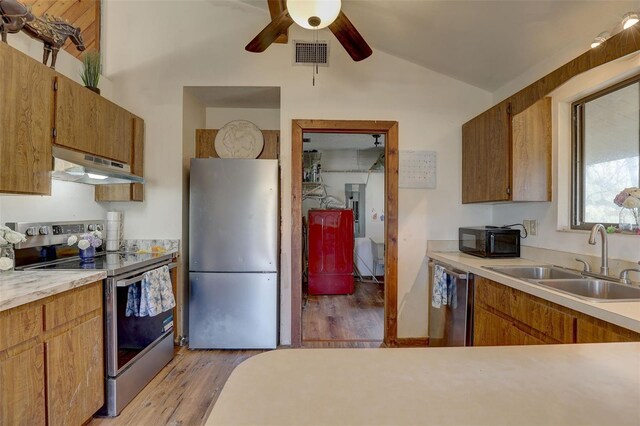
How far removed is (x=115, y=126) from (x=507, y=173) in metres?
2.90

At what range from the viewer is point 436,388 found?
22.4 inches

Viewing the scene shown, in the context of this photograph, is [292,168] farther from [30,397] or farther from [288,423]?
[288,423]

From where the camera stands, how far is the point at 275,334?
9.00 ft

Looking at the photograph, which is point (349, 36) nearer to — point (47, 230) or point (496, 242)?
point (496, 242)

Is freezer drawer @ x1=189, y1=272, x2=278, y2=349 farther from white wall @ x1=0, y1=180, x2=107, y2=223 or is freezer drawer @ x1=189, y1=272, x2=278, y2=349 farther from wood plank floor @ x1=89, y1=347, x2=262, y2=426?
white wall @ x1=0, y1=180, x2=107, y2=223

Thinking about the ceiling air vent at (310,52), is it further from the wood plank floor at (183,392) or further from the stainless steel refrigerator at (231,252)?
the wood plank floor at (183,392)

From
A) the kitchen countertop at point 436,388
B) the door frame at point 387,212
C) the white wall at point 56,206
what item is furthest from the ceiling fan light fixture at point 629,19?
the white wall at point 56,206

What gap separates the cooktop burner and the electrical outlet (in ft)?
9.26

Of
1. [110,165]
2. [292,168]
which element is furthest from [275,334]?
[110,165]

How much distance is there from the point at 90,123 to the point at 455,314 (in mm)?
2878

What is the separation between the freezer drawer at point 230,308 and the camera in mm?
2719

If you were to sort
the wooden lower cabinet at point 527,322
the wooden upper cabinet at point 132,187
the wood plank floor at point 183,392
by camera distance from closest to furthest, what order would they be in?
1. the wooden lower cabinet at point 527,322
2. the wood plank floor at point 183,392
3. the wooden upper cabinet at point 132,187

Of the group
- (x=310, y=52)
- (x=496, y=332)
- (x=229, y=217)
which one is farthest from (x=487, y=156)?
(x=229, y=217)

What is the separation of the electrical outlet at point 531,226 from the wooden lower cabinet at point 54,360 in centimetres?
295
